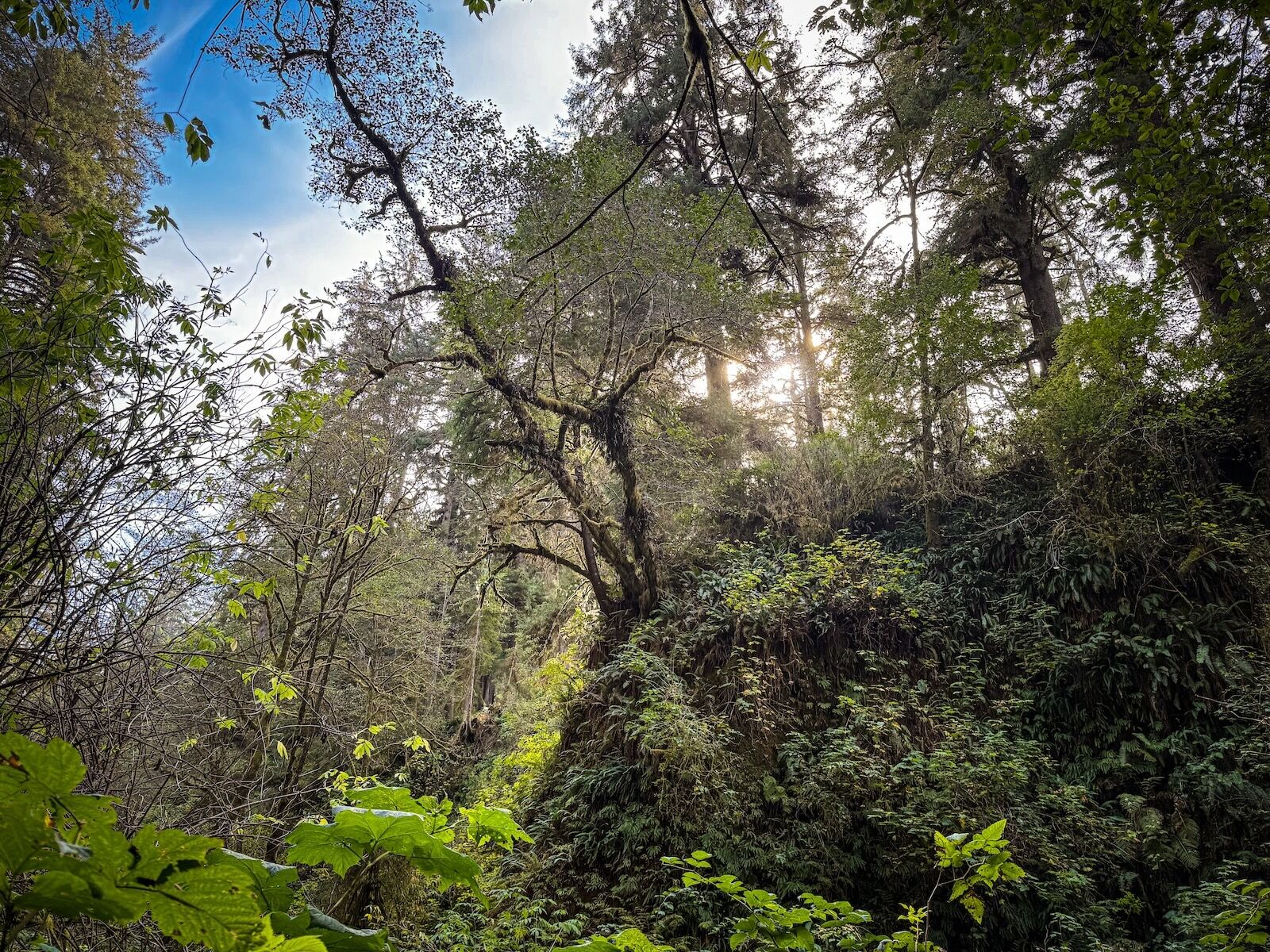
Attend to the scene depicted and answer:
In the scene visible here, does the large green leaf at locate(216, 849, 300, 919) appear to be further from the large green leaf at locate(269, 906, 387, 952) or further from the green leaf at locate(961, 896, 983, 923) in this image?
the green leaf at locate(961, 896, 983, 923)

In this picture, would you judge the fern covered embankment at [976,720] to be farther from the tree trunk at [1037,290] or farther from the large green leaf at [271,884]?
the large green leaf at [271,884]

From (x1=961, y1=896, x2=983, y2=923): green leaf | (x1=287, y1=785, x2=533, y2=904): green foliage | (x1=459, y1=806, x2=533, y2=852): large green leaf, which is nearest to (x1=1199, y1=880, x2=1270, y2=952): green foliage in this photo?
(x1=961, y1=896, x2=983, y2=923): green leaf

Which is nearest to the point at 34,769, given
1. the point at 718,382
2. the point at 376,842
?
the point at 376,842

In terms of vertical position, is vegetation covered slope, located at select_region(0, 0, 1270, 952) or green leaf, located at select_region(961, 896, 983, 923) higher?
vegetation covered slope, located at select_region(0, 0, 1270, 952)

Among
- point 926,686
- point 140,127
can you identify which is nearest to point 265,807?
point 926,686

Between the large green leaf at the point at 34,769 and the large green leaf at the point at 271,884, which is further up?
the large green leaf at the point at 34,769

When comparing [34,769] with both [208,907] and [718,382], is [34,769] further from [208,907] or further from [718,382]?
[718,382]

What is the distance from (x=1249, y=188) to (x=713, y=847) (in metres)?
8.01

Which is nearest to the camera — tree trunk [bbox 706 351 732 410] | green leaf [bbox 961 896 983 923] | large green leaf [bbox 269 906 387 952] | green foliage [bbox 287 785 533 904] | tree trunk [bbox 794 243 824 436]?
large green leaf [bbox 269 906 387 952]

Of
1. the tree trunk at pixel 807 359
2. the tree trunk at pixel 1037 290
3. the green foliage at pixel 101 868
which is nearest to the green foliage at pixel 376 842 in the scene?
the green foliage at pixel 101 868

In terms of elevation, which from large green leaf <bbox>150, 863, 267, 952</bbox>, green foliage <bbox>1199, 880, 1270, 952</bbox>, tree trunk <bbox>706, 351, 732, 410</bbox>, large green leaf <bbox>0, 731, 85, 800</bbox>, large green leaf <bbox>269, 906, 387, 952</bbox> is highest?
tree trunk <bbox>706, 351, 732, 410</bbox>

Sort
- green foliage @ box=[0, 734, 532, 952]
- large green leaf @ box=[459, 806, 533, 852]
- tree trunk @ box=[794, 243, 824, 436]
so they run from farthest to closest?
tree trunk @ box=[794, 243, 824, 436] < large green leaf @ box=[459, 806, 533, 852] < green foliage @ box=[0, 734, 532, 952]

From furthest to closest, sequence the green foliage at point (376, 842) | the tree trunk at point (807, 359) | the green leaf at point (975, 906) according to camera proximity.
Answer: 1. the tree trunk at point (807, 359)
2. the green leaf at point (975, 906)
3. the green foliage at point (376, 842)

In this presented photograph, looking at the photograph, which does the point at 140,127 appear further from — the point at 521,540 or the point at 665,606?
the point at 665,606
